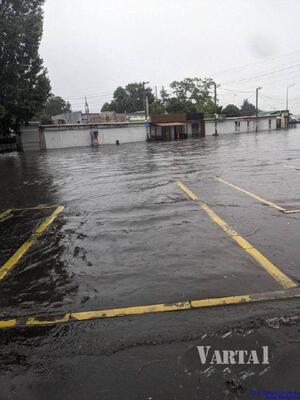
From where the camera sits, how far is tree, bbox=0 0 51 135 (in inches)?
1314

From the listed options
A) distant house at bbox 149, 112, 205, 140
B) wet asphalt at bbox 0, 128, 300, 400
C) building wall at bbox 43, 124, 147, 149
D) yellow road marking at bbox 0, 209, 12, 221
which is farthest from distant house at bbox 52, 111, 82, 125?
wet asphalt at bbox 0, 128, 300, 400

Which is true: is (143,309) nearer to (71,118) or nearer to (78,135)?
(78,135)

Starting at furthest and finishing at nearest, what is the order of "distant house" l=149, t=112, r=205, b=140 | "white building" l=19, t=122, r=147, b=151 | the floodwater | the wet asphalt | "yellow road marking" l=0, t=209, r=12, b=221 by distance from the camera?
"distant house" l=149, t=112, r=205, b=140, "white building" l=19, t=122, r=147, b=151, "yellow road marking" l=0, t=209, r=12, b=221, the floodwater, the wet asphalt

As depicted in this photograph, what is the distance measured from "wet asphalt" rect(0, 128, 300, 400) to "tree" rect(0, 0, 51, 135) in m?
29.1

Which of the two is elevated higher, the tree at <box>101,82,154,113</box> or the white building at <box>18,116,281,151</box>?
the tree at <box>101,82,154,113</box>

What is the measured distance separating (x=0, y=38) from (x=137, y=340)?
118 feet

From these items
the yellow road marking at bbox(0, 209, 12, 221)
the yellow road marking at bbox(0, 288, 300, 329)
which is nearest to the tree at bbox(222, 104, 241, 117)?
the yellow road marking at bbox(0, 209, 12, 221)

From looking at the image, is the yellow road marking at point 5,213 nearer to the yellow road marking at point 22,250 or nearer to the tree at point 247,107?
the yellow road marking at point 22,250

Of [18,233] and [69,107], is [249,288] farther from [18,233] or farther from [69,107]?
[69,107]

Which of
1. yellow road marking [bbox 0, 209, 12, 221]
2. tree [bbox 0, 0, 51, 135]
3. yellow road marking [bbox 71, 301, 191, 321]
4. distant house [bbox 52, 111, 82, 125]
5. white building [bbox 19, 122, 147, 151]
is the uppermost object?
tree [bbox 0, 0, 51, 135]

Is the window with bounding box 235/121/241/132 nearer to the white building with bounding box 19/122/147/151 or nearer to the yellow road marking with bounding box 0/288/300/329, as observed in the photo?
the white building with bounding box 19/122/147/151

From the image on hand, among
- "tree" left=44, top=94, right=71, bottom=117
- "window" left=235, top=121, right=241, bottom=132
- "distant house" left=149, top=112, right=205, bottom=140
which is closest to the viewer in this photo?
"distant house" left=149, top=112, right=205, bottom=140

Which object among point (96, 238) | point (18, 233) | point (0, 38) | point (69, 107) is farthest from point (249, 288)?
point (69, 107)

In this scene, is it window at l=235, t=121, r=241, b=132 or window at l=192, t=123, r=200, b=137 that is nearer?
window at l=192, t=123, r=200, b=137
